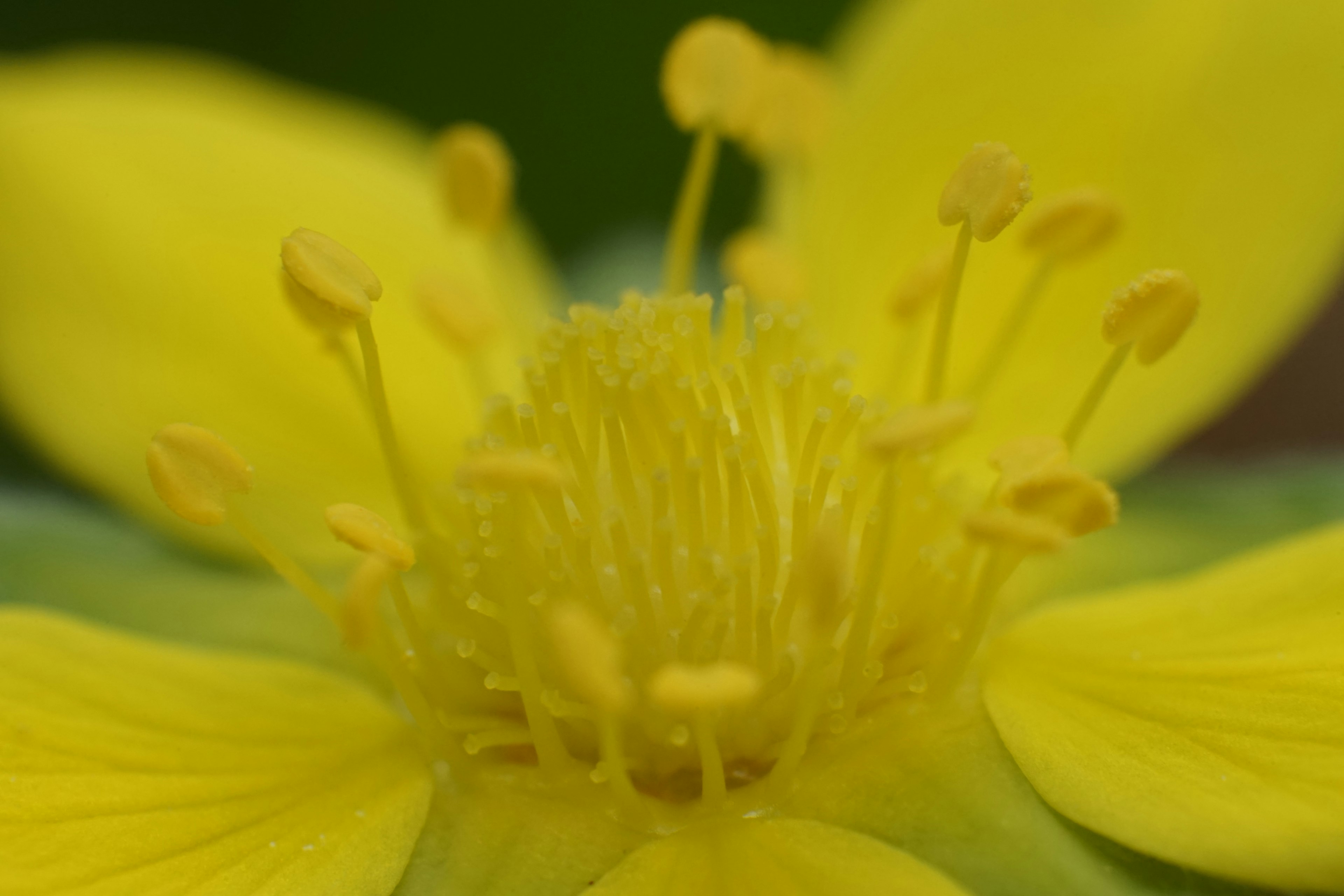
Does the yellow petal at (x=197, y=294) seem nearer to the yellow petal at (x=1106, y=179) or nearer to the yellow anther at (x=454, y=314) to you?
the yellow anther at (x=454, y=314)

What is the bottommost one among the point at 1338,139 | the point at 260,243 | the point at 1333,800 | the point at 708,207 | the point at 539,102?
the point at 1333,800

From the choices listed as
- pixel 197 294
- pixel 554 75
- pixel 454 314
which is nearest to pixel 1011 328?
pixel 454 314

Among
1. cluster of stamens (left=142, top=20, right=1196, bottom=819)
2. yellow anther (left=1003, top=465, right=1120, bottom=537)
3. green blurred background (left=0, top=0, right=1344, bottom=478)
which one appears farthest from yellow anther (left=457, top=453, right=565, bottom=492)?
green blurred background (left=0, top=0, right=1344, bottom=478)

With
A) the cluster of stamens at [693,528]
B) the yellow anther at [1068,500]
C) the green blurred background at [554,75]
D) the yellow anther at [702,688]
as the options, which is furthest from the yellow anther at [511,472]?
the green blurred background at [554,75]

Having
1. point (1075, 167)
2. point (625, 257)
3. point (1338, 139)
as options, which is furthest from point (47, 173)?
point (1338, 139)

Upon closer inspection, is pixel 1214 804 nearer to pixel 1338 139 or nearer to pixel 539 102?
pixel 1338 139

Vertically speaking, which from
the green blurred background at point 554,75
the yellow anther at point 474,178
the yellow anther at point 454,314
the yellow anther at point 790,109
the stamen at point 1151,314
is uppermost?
the green blurred background at point 554,75
